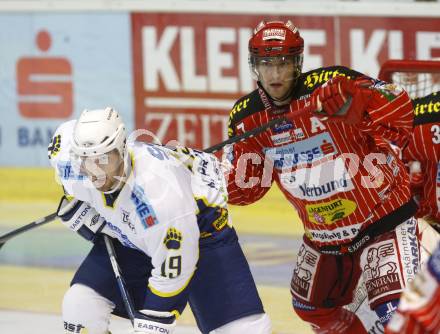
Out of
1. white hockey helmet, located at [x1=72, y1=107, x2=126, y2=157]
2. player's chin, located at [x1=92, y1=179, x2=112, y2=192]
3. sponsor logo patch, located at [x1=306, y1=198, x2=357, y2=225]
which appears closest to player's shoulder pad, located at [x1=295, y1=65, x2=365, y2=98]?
sponsor logo patch, located at [x1=306, y1=198, x2=357, y2=225]

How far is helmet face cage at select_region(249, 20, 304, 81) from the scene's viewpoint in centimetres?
528

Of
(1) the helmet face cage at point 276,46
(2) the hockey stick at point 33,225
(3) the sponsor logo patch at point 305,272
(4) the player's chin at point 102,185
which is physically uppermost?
(1) the helmet face cage at point 276,46

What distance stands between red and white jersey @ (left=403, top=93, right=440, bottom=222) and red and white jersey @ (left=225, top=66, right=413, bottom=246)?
13.5 inches

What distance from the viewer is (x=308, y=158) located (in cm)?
539

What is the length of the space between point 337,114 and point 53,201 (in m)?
5.78

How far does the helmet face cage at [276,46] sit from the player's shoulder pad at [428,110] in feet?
2.43

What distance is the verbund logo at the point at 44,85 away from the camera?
10.6m

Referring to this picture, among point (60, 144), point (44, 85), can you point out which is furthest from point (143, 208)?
point (44, 85)

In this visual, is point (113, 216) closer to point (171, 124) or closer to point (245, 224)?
point (245, 224)

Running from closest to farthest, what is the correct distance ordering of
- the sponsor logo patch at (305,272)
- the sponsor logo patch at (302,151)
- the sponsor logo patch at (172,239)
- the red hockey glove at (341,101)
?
the sponsor logo patch at (172,239) → the red hockey glove at (341,101) → the sponsor logo patch at (302,151) → the sponsor logo patch at (305,272)

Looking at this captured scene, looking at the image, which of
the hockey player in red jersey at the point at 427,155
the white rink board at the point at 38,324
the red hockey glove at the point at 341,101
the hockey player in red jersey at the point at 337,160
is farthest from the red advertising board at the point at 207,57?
the red hockey glove at the point at 341,101

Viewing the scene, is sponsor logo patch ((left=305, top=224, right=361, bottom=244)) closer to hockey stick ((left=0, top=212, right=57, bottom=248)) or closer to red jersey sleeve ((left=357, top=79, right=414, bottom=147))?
red jersey sleeve ((left=357, top=79, right=414, bottom=147))

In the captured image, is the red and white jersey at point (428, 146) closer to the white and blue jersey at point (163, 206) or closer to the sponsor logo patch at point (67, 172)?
the white and blue jersey at point (163, 206)

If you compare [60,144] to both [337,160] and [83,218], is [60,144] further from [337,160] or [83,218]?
[337,160]
